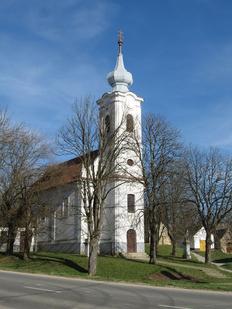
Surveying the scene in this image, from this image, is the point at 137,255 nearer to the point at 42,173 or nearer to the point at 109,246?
the point at 109,246

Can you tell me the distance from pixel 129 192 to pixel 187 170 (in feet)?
20.8

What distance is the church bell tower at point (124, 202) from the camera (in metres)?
45.3

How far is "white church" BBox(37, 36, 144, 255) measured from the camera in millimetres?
45406

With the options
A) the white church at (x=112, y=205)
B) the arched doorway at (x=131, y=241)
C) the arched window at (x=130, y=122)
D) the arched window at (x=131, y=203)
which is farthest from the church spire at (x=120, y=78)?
the arched doorway at (x=131, y=241)

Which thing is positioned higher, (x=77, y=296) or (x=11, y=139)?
(x=11, y=139)

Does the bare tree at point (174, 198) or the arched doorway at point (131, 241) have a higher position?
the bare tree at point (174, 198)

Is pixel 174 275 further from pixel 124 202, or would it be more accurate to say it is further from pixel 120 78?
pixel 120 78

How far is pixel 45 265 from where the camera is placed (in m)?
33.6

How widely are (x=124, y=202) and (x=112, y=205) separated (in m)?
1.27

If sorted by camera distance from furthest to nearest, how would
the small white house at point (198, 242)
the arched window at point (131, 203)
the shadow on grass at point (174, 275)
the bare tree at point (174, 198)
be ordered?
Result: the small white house at point (198, 242)
the arched window at point (131, 203)
the bare tree at point (174, 198)
the shadow on grass at point (174, 275)

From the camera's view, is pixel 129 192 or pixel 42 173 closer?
pixel 42 173

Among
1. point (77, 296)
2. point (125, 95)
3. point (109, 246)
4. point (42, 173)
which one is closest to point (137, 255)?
point (109, 246)

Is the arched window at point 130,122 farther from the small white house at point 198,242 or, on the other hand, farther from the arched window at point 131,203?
the small white house at point 198,242

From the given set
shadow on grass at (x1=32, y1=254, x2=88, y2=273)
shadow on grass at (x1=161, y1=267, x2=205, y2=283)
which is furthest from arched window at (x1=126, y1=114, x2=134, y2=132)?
shadow on grass at (x1=161, y1=267, x2=205, y2=283)
